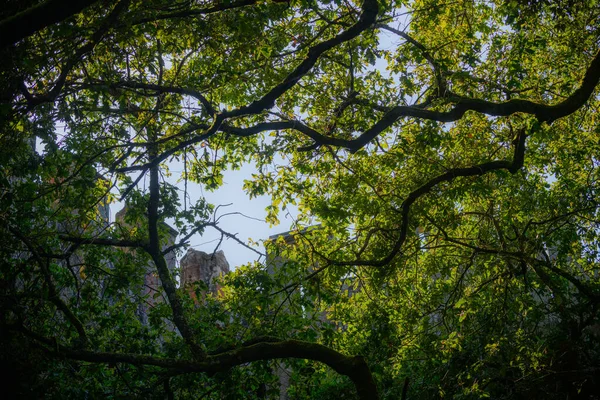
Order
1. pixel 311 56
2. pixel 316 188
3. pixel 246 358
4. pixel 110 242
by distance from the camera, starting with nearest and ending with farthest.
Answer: pixel 311 56 < pixel 246 358 < pixel 110 242 < pixel 316 188

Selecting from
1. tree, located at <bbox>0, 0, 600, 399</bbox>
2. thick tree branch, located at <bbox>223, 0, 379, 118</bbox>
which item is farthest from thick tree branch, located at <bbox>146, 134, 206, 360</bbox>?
thick tree branch, located at <bbox>223, 0, 379, 118</bbox>

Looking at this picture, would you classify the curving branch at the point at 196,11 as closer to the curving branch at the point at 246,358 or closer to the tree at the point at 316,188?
the tree at the point at 316,188

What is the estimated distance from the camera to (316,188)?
970 centimetres

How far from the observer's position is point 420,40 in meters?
9.29

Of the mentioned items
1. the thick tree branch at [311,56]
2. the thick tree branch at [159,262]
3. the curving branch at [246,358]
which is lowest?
the curving branch at [246,358]

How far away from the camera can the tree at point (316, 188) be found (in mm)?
6945

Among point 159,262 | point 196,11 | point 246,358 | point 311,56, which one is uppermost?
point 196,11

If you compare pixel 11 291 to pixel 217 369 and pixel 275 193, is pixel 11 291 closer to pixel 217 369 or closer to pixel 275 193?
pixel 217 369

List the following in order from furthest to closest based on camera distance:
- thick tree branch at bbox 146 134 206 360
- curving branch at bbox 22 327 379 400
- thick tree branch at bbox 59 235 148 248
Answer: thick tree branch at bbox 59 235 148 248 < thick tree branch at bbox 146 134 206 360 < curving branch at bbox 22 327 379 400

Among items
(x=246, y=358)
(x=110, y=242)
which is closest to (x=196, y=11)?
(x=110, y=242)

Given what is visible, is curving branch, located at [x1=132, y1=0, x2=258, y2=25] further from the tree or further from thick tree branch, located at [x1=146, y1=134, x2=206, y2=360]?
thick tree branch, located at [x1=146, y1=134, x2=206, y2=360]

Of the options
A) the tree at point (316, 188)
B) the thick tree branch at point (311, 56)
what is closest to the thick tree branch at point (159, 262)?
the tree at point (316, 188)

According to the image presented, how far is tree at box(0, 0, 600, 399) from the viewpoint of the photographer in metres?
6.95

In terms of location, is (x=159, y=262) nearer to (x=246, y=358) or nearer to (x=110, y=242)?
(x=110, y=242)
